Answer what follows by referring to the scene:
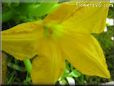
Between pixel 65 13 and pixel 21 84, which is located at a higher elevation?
pixel 65 13

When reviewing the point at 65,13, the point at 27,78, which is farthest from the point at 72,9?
the point at 27,78

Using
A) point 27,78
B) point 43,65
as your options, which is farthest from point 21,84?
point 43,65

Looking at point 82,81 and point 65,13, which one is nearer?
point 65,13

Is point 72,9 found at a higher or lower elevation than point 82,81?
higher

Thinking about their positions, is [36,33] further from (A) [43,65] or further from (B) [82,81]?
(B) [82,81]

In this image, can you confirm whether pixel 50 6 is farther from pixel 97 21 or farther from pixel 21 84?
pixel 21 84

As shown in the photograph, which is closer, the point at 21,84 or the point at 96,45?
the point at 96,45
